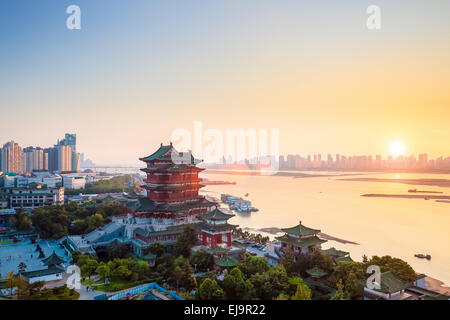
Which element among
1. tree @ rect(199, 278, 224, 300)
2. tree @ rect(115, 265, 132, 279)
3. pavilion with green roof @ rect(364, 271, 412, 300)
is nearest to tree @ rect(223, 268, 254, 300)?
tree @ rect(199, 278, 224, 300)

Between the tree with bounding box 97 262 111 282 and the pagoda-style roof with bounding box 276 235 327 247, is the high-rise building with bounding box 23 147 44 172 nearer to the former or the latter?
the tree with bounding box 97 262 111 282

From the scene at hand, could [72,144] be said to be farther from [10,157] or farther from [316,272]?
[316,272]

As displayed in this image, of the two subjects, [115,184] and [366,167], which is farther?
[366,167]

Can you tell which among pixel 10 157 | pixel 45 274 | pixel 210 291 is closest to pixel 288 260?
pixel 210 291

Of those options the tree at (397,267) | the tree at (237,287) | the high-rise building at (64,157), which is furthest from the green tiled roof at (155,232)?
the high-rise building at (64,157)

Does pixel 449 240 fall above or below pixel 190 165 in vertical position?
below

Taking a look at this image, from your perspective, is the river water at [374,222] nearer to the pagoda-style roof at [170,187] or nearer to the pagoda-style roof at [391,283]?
the pagoda-style roof at [391,283]
